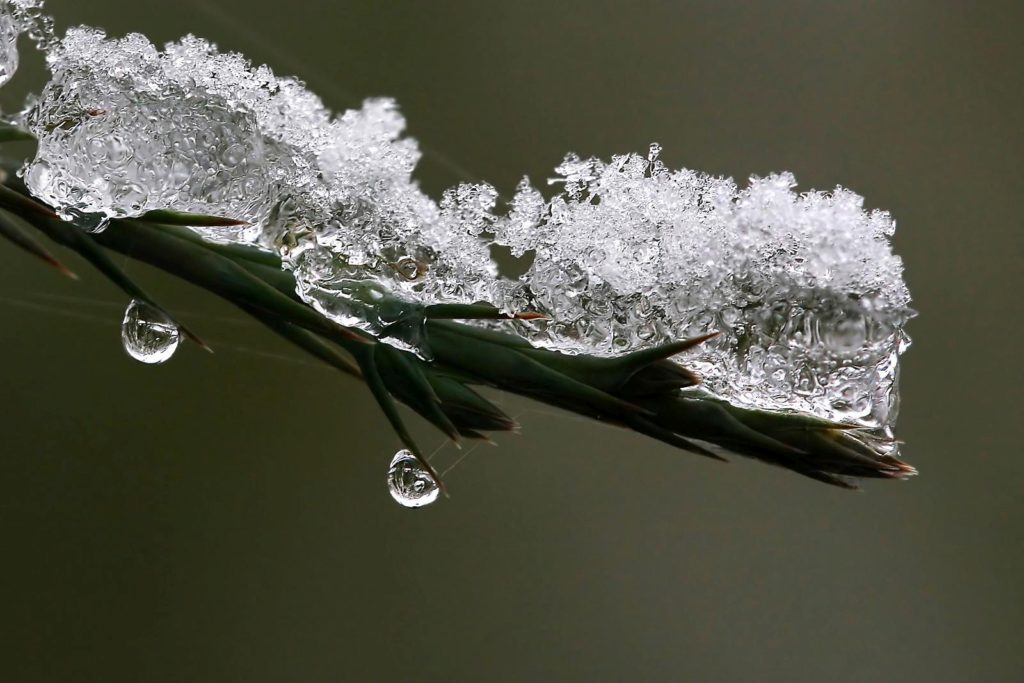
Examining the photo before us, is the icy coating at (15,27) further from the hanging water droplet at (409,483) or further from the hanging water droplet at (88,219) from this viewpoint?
the hanging water droplet at (409,483)

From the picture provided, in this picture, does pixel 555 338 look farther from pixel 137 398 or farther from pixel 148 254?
pixel 137 398

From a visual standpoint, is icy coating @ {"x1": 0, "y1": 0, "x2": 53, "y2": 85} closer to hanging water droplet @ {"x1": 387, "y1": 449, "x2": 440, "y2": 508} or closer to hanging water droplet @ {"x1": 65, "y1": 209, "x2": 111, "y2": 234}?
hanging water droplet @ {"x1": 65, "y1": 209, "x2": 111, "y2": 234}

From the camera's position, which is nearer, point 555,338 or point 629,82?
point 555,338

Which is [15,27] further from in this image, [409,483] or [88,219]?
[409,483]

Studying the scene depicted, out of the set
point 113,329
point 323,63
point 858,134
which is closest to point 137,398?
point 113,329

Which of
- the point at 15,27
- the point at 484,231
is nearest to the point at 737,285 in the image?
the point at 484,231

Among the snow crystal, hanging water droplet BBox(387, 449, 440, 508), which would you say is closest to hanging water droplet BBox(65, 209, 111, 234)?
the snow crystal
